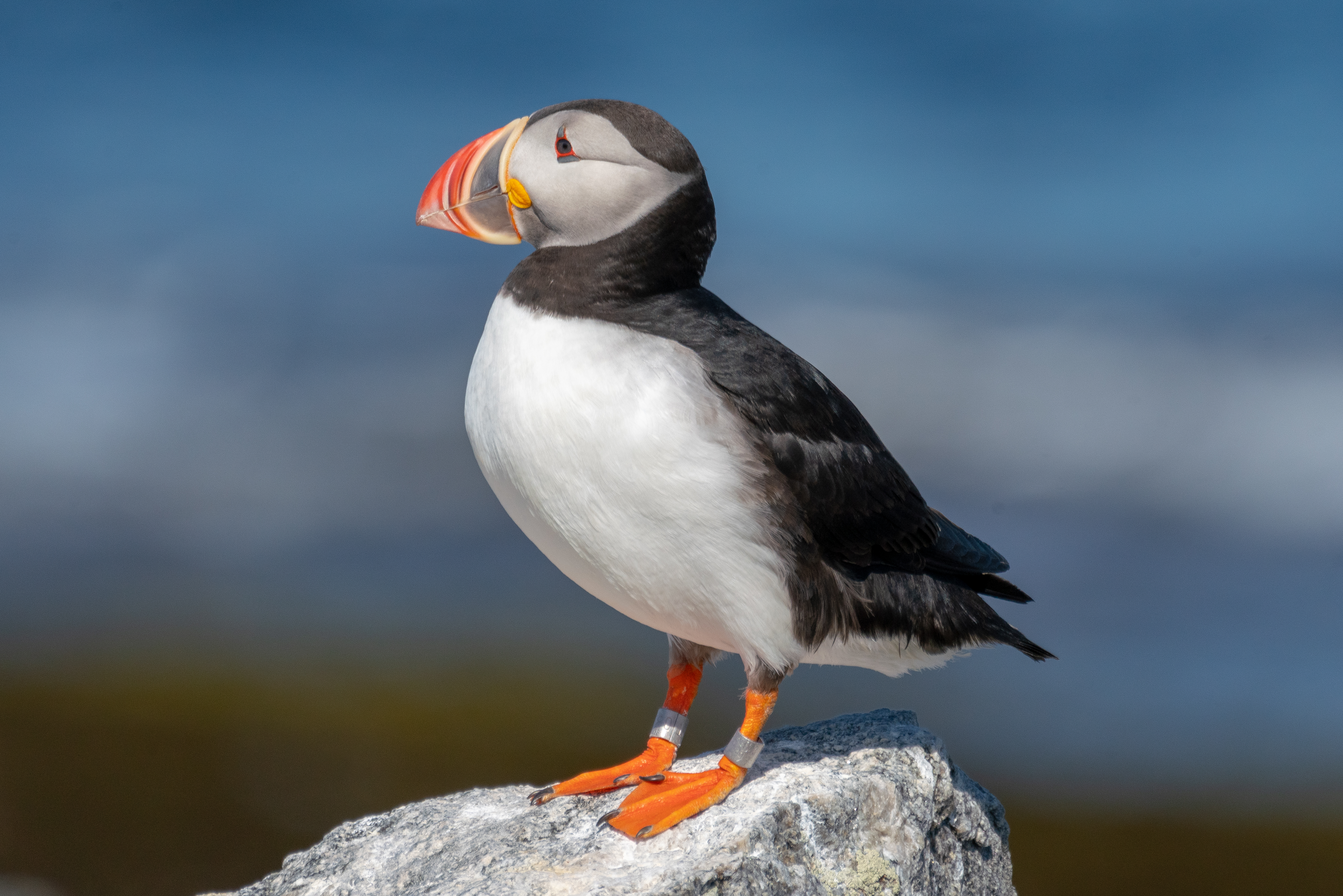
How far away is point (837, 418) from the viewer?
4.04 meters

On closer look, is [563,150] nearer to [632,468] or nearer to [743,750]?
[632,468]

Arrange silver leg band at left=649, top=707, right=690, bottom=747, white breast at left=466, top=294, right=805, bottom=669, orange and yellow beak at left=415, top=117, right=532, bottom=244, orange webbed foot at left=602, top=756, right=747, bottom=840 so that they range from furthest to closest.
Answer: silver leg band at left=649, top=707, right=690, bottom=747 → orange and yellow beak at left=415, top=117, right=532, bottom=244 → orange webbed foot at left=602, top=756, right=747, bottom=840 → white breast at left=466, top=294, right=805, bottom=669

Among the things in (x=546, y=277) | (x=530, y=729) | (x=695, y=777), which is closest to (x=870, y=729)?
(x=695, y=777)

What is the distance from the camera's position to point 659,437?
3436 mm

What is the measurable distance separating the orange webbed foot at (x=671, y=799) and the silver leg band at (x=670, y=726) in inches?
11.2

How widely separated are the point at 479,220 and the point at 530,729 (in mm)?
11594

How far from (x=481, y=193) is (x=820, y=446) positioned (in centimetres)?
149

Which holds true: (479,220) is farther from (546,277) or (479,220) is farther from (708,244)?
(708,244)

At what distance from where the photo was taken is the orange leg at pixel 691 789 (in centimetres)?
370

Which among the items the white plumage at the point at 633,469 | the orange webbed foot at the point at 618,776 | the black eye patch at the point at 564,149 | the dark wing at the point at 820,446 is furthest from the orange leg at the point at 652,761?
the black eye patch at the point at 564,149

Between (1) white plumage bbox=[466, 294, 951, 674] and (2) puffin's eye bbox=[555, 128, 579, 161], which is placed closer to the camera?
(1) white plumage bbox=[466, 294, 951, 674]

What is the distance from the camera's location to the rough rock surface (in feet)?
11.4

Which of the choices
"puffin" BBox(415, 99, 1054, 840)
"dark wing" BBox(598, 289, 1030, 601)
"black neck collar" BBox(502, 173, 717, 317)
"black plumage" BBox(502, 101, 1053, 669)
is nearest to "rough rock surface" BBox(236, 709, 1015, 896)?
"puffin" BBox(415, 99, 1054, 840)

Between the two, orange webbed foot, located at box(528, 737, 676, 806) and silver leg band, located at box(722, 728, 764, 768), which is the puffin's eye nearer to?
silver leg band, located at box(722, 728, 764, 768)
